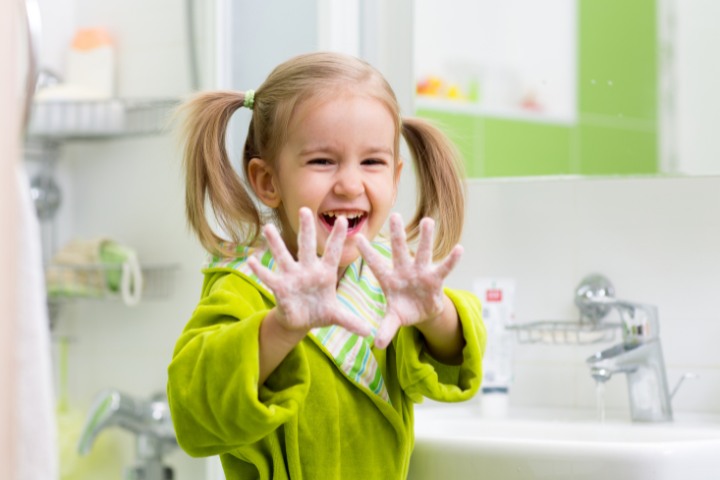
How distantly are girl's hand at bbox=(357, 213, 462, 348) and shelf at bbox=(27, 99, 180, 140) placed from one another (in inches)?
40.8

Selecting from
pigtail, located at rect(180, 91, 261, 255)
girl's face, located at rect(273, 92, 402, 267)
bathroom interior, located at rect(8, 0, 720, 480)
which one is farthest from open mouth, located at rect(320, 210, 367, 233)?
bathroom interior, located at rect(8, 0, 720, 480)

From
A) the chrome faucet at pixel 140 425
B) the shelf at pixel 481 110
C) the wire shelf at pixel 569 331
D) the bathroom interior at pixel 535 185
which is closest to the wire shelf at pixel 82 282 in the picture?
the bathroom interior at pixel 535 185

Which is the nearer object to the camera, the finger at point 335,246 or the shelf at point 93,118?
the finger at point 335,246

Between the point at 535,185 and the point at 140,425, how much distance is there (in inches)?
30.1

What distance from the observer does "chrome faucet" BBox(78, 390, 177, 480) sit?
72.4 inches

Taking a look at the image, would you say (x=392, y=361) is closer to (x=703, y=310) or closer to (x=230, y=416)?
(x=230, y=416)

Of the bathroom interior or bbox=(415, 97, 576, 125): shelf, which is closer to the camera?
the bathroom interior

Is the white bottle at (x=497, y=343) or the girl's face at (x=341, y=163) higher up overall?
the girl's face at (x=341, y=163)

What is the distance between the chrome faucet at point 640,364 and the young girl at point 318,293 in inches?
12.0

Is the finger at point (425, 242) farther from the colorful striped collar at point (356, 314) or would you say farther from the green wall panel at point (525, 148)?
the green wall panel at point (525, 148)

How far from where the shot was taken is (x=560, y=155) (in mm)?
1583

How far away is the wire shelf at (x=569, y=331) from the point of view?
147cm

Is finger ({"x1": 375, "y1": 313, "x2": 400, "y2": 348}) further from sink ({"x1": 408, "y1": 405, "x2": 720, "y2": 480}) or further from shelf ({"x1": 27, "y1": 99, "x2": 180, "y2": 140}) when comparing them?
shelf ({"x1": 27, "y1": 99, "x2": 180, "y2": 140})

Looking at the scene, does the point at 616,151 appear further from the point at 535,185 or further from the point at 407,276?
the point at 407,276
